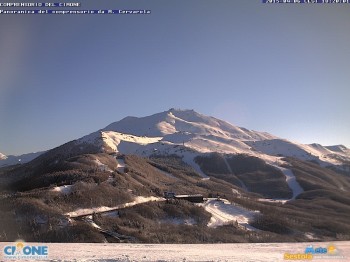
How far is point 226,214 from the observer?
6425cm

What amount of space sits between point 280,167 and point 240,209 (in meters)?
112

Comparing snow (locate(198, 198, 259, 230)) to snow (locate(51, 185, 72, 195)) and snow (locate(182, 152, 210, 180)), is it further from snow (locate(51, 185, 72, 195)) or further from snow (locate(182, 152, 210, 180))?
snow (locate(182, 152, 210, 180))

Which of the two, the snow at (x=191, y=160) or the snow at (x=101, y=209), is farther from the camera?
the snow at (x=191, y=160)

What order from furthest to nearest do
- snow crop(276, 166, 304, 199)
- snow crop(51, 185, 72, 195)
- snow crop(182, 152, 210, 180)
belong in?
snow crop(182, 152, 210, 180) → snow crop(276, 166, 304, 199) → snow crop(51, 185, 72, 195)

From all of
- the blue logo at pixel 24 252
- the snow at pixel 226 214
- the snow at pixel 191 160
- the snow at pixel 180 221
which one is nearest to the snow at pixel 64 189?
the snow at pixel 180 221

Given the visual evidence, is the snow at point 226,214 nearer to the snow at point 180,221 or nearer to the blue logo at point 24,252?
the snow at point 180,221

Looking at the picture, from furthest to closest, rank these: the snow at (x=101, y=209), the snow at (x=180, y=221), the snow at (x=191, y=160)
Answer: the snow at (x=191, y=160)
the snow at (x=180, y=221)
the snow at (x=101, y=209)

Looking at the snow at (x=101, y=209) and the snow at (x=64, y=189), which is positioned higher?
the snow at (x=64, y=189)

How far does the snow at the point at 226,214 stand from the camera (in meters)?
57.8

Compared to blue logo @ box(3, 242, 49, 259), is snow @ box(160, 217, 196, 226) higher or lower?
lower

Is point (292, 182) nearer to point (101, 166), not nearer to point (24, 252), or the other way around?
point (101, 166)

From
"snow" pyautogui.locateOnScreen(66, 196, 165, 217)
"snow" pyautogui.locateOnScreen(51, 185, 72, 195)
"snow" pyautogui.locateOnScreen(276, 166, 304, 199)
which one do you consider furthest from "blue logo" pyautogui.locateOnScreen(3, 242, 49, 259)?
"snow" pyautogui.locateOnScreen(276, 166, 304, 199)

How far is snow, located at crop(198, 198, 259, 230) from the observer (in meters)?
57.8

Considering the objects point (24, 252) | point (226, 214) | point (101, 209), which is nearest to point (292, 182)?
point (226, 214)
